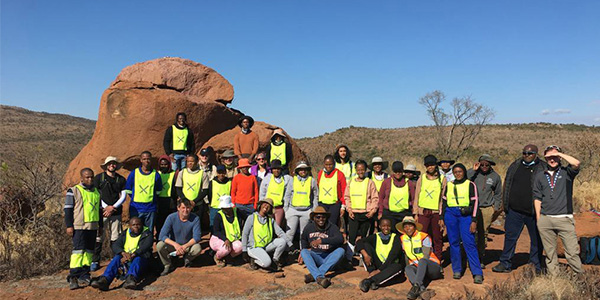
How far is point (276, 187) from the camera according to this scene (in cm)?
684

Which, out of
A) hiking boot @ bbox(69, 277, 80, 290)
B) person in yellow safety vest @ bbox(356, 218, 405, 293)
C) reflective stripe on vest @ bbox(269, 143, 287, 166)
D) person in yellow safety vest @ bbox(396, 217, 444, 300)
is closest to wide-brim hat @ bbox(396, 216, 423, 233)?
person in yellow safety vest @ bbox(396, 217, 444, 300)

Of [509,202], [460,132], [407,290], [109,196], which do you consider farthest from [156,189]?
[460,132]

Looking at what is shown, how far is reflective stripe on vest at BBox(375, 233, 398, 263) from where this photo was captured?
583 centimetres

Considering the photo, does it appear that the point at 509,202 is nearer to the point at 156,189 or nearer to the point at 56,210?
the point at 156,189

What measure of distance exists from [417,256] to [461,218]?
0.89 m

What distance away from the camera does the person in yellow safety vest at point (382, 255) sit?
5.56 m

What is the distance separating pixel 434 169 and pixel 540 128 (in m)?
51.1

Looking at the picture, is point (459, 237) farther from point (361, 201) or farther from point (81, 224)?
point (81, 224)

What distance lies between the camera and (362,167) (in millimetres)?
6641

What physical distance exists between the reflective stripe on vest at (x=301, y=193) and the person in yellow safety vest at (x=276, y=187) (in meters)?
0.18

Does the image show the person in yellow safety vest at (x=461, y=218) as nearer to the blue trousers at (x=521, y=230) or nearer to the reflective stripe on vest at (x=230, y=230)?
the blue trousers at (x=521, y=230)

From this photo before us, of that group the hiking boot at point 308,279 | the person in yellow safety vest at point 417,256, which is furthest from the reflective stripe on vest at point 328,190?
the hiking boot at point 308,279

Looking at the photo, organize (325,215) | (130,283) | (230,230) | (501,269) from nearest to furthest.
Result: (130,283) → (325,215) → (501,269) → (230,230)

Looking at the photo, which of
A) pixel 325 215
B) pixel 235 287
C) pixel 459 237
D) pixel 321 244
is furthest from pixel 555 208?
pixel 235 287
